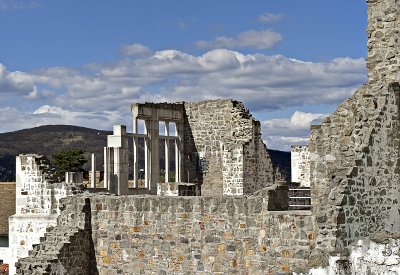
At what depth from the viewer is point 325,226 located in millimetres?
12172

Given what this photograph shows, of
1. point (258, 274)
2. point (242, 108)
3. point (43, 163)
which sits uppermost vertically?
point (242, 108)

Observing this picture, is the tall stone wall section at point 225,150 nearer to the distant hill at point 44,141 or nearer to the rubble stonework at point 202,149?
the rubble stonework at point 202,149

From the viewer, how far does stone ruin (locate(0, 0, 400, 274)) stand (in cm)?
1223

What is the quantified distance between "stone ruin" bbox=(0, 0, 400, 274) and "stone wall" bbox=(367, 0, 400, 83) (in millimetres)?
16

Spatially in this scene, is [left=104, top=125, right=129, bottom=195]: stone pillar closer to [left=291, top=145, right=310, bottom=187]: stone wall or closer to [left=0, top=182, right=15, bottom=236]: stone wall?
[left=291, top=145, right=310, bottom=187]: stone wall

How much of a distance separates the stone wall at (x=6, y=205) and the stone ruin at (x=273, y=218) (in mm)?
18244

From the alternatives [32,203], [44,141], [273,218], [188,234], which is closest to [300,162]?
[32,203]

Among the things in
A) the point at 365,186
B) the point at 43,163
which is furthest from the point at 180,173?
the point at 365,186

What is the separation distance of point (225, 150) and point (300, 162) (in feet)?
11.0

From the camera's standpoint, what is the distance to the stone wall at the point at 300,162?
27.2 metres

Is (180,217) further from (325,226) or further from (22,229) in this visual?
(22,229)

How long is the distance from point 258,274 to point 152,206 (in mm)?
2676

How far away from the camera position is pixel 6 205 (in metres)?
38.9

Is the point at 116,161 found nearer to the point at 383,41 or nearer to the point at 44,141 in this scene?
the point at 383,41
